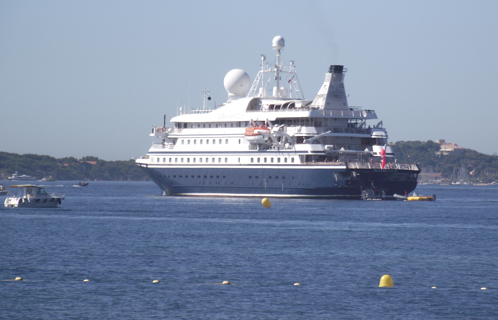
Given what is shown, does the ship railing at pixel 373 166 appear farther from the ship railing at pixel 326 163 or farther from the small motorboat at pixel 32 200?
the small motorboat at pixel 32 200

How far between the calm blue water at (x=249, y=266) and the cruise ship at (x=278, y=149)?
18195 millimetres

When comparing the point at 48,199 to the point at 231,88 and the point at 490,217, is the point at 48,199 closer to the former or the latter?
the point at 231,88

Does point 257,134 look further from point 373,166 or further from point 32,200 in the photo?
point 32,200

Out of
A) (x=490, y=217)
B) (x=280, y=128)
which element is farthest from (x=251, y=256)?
(x=280, y=128)

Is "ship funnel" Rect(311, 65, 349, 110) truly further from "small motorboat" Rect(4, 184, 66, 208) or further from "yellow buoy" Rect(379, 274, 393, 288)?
"yellow buoy" Rect(379, 274, 393, 288)

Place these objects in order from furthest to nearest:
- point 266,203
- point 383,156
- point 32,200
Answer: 1. point 383,156
2. point 32,200
3. point 266,203

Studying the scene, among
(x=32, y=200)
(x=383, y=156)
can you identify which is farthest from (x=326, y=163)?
(x=32, y=200)

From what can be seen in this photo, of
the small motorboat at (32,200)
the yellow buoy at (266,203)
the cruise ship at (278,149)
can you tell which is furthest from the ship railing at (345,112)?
the small motorboat at (32,200)

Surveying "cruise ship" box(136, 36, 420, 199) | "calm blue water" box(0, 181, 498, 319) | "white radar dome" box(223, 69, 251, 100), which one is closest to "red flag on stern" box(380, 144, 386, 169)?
"cruise ship" box(136, 36, 420, 199)

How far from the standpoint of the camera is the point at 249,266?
133 feet

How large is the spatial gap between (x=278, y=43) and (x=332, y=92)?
1439cm

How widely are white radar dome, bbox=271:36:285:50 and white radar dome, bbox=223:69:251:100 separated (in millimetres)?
5964

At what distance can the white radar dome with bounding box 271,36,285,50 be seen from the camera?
4087 inches

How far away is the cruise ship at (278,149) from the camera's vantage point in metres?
88.8
